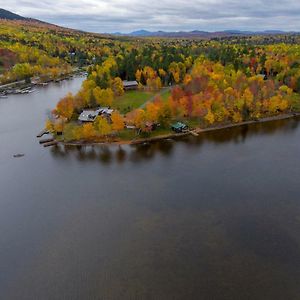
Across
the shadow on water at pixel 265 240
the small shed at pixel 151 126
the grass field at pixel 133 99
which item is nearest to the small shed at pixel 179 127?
the small shed at pixel 151 126

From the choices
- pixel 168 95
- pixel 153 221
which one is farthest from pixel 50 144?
pixel 168 95

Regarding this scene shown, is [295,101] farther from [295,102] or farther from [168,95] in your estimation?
[168,95]

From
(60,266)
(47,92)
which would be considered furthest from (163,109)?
(47,92)

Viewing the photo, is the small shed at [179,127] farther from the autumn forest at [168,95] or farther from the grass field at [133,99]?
the grass field at [133,99]

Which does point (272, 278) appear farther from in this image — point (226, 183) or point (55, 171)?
point (55, 171)

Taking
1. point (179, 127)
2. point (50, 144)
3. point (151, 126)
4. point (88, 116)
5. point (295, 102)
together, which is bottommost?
point (50, 144)

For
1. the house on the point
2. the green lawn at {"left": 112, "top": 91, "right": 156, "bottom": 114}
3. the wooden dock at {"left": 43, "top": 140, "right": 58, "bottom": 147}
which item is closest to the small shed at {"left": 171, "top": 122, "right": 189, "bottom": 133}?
the house on the point
